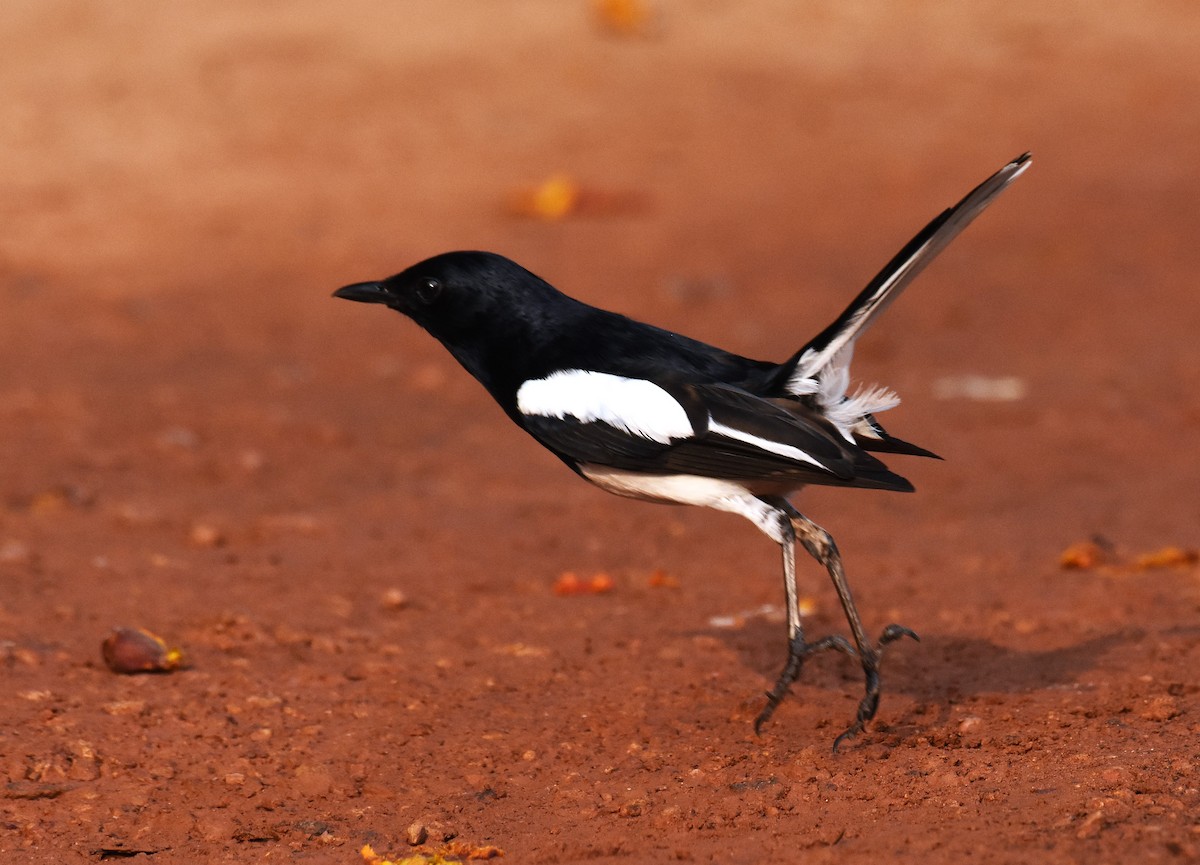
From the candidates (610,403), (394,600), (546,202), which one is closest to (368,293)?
(610,403)

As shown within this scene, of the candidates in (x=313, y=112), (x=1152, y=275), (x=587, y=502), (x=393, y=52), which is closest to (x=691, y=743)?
(x=587, y=502)

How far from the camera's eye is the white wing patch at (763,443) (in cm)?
432

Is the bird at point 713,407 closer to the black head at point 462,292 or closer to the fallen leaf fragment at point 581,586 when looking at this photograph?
the black head at point 462,292

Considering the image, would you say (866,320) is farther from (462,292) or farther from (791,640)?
(462,292)

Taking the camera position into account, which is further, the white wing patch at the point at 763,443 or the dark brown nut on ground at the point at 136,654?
the dark brown nut on ground at the point at 136,654

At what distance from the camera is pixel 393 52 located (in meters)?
14.7

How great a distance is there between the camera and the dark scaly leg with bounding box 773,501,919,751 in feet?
14.4

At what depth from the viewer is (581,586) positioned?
20.5 feet

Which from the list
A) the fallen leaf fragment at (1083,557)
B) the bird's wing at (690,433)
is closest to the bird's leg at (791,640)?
the bird's wing at (690,433)

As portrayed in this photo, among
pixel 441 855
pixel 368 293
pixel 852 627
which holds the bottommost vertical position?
pixel 441 855

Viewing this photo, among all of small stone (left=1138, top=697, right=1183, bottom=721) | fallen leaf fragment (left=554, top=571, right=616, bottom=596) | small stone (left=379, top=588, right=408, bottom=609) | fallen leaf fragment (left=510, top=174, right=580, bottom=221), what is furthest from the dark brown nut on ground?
fallen leaf fragment (left=510, top=174, right=580, bottom=221)

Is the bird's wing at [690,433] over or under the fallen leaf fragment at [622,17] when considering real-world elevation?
under

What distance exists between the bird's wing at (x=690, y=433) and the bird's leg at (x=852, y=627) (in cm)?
16

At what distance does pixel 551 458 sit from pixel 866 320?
4.25m
